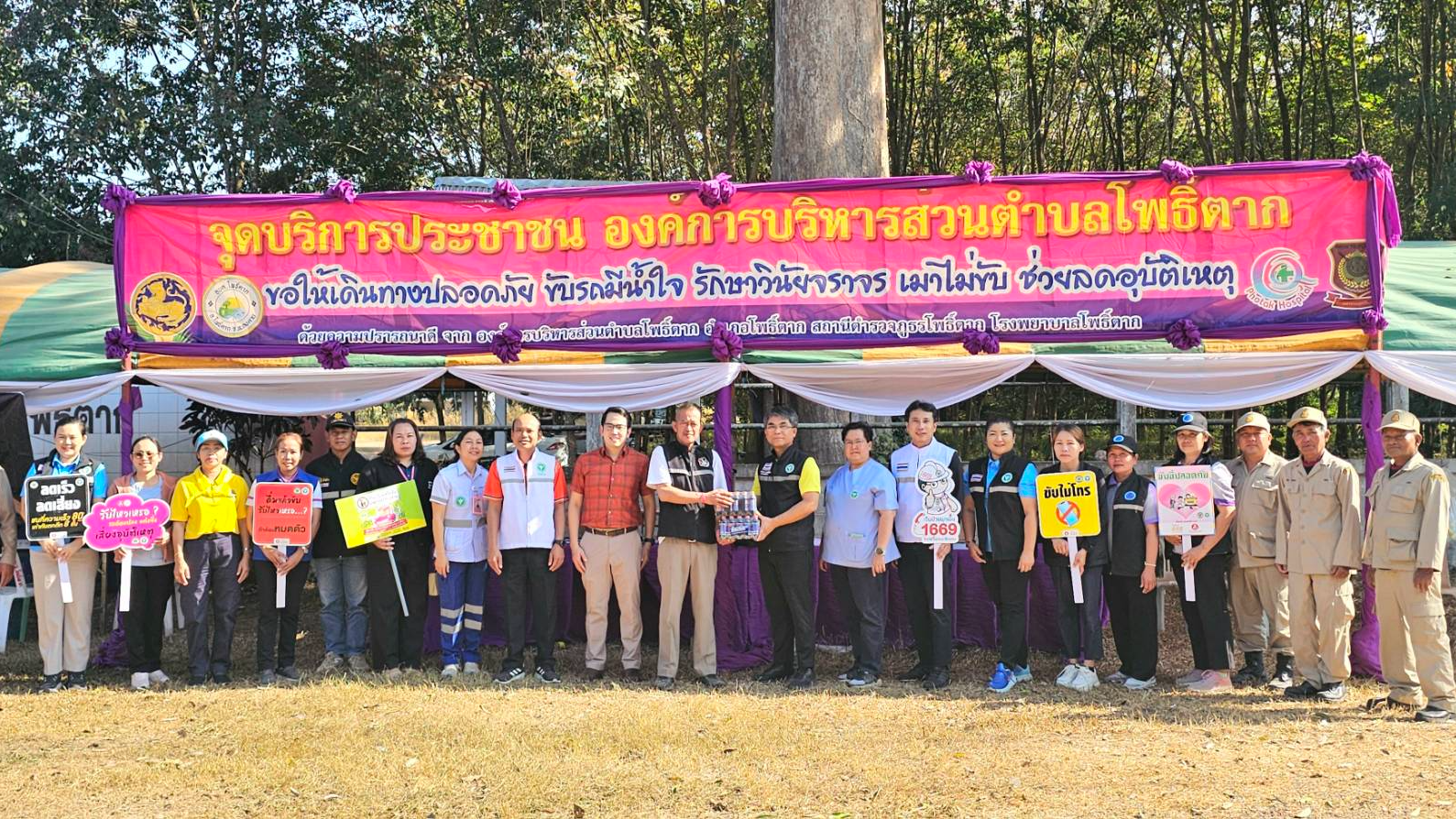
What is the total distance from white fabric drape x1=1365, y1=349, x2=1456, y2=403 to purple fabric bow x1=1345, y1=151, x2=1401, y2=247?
72 cm

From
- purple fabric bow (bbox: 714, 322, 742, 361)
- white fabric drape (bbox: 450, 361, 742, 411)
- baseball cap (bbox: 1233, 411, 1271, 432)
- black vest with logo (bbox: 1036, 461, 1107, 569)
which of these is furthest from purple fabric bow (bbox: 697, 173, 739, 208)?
baseball cap (bbox: 1233, 411, 1271, 432)

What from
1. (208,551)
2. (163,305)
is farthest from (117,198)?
(208,551)

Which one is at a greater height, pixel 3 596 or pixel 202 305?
pixel 202 305

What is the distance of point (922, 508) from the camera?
7.09 meters

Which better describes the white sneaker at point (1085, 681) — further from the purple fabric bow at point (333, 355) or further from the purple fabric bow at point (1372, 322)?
the purple fabric bow at point (333, 355)

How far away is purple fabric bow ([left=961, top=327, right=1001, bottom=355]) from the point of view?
302 inches

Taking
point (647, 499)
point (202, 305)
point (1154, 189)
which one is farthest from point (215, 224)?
point (1154, 189)

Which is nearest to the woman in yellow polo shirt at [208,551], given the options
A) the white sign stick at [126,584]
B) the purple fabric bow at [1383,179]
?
the white sign stick at [126,584]

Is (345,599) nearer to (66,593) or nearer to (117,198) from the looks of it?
(66,593)

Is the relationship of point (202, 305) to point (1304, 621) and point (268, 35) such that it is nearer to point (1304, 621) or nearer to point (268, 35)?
point (1304, 621)

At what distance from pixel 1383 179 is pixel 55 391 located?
8.60 m

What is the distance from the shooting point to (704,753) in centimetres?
565

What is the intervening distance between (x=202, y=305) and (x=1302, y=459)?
6735 millimetres

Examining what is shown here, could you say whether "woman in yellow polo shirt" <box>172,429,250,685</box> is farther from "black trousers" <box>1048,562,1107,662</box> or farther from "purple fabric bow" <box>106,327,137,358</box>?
"black trousers" <box>1048,562,1107,662</box>
